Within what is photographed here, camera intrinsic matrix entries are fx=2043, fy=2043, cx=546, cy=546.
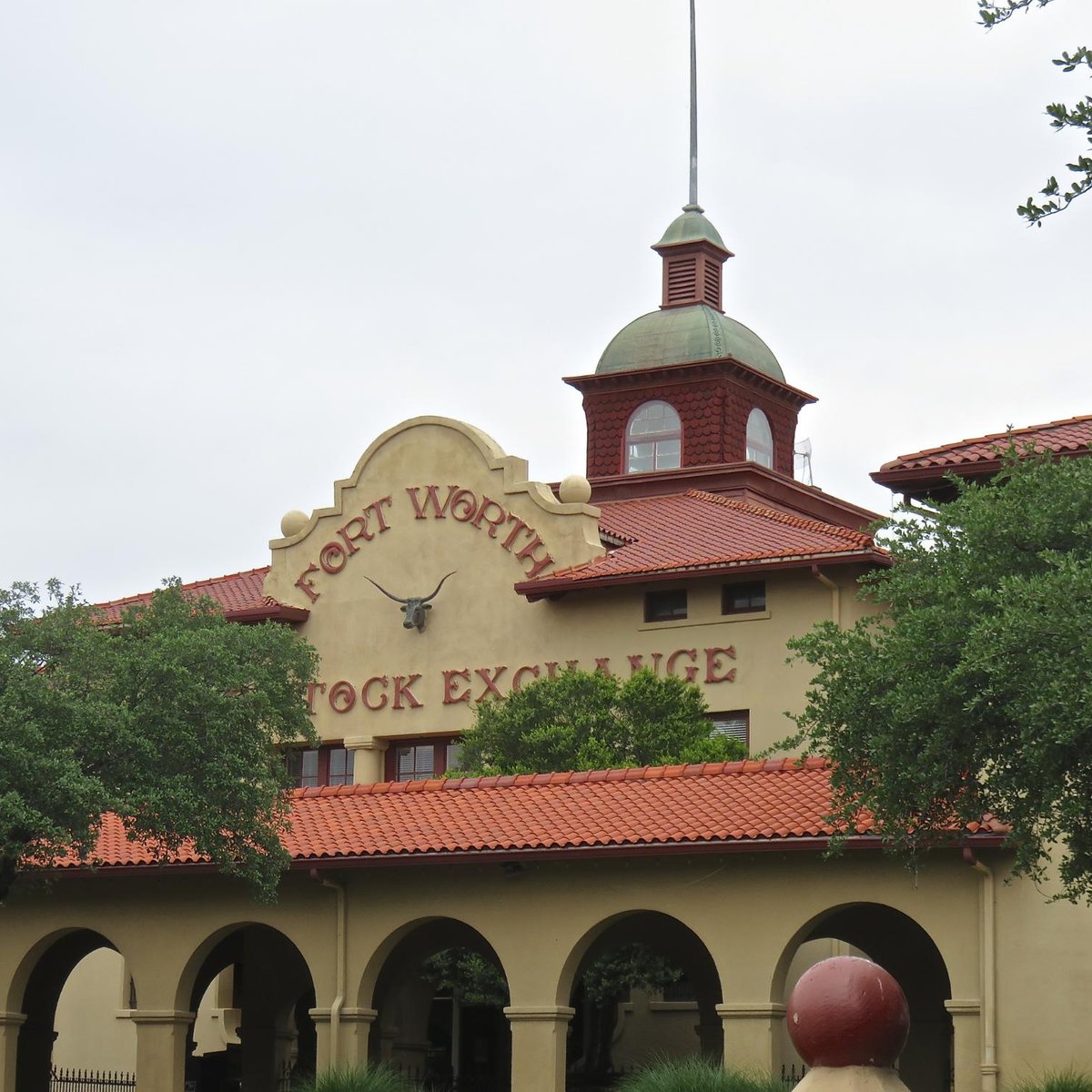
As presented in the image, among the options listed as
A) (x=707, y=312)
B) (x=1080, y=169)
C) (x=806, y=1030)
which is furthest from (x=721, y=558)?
(x=806, y=1030)

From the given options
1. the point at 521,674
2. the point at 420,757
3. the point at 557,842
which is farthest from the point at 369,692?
the point at 557,842

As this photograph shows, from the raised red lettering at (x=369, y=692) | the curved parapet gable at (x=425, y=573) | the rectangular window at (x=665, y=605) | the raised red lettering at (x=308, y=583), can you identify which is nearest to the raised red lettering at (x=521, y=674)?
the curved parapet gable at (x=425, y=573)

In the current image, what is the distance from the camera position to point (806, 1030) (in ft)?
17.6

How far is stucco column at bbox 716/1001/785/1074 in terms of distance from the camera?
70.0 feet

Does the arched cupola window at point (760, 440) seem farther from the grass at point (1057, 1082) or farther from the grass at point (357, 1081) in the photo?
the grass at point (1057, 1082)

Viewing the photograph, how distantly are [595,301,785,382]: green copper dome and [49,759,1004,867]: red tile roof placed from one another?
22.1m

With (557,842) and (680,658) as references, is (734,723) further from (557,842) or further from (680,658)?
(557,842)

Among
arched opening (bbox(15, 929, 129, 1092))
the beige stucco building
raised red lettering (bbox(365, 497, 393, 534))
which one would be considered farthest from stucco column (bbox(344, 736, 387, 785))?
arched opening (bbox(15, 929, 129, 1092))

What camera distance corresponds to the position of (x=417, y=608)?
126 feet

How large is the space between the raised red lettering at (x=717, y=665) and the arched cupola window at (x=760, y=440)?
411 inches

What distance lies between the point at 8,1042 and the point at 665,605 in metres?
15.2

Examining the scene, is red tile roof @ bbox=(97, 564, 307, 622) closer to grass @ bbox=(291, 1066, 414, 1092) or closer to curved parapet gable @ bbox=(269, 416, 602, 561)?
curved parapet gable @ bbox=(269, 416, 602, 561)

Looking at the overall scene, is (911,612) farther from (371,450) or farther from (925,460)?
(371,450)

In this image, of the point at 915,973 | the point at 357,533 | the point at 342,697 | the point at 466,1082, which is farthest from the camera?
the point at 357,533
